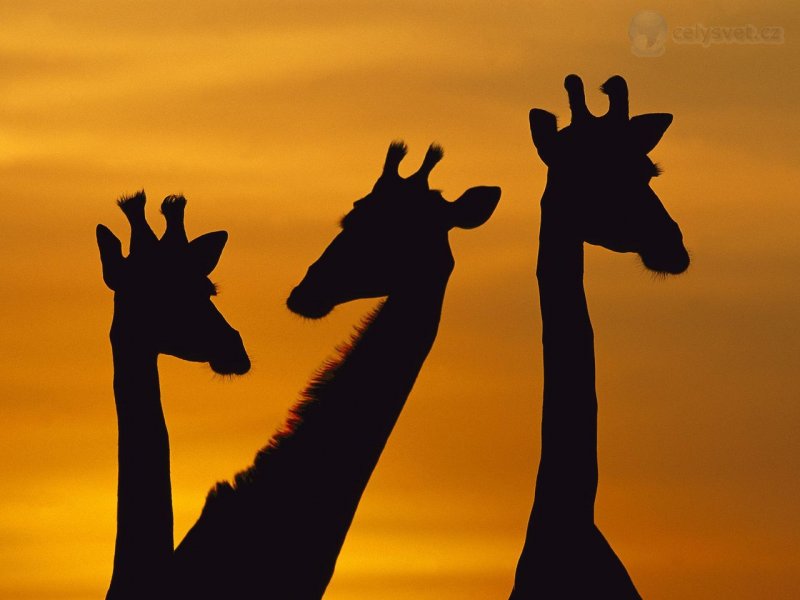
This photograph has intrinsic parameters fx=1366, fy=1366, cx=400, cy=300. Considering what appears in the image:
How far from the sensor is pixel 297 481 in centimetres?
1488

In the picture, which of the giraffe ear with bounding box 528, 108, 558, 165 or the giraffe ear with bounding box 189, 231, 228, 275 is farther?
the giraffe ear with bounding box 189, 231, 228, 275

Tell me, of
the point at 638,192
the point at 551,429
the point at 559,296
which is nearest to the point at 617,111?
the point at 638,192

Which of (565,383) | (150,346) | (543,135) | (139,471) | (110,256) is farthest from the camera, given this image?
(110,256)

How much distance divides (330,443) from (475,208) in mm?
3127

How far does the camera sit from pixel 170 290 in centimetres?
1694

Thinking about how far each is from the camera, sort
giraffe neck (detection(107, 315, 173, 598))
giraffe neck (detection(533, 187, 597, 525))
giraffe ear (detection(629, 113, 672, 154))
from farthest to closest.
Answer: giraffe ear (detection(629, 113, 672, 154))
giraffe neck (detection(107, 315, 173, 598))
giraffe neck (detection(533, 187, 597, 525))

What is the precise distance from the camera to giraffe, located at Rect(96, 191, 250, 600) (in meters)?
15.6

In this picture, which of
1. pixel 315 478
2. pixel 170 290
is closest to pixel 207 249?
pixel 170 290

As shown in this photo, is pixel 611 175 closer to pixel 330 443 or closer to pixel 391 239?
pixel 391 239

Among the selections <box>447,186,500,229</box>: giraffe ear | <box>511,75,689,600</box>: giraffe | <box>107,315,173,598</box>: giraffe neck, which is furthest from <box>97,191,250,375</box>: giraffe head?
<box>511,75,689,600</box>: giraffe

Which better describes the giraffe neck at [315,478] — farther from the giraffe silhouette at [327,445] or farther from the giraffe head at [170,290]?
the giraffe head at [170,290]

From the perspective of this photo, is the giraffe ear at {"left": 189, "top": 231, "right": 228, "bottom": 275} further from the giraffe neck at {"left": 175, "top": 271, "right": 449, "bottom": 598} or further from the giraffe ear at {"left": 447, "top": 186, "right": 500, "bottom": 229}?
the giraffe ear at {"left": 447, "top": 186, "right": 500, "bottom": 229}

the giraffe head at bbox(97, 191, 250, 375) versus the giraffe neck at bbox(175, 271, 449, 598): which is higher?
the giraffe head at bbox(97, 191, 250, 375)

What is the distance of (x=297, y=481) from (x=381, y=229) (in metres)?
3.06
